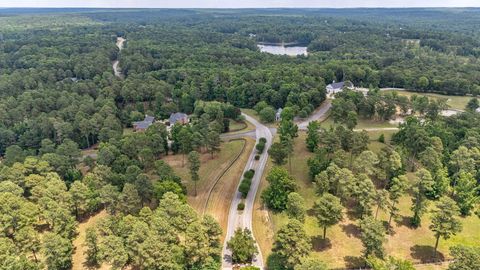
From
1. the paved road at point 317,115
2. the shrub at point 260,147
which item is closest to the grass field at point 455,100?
the paved road at point 317,115

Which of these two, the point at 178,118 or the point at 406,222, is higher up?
the point at 178,118

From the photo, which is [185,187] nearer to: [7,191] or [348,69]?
[7,191]

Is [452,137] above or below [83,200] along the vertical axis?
above

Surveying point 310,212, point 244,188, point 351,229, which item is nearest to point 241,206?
point 244,188

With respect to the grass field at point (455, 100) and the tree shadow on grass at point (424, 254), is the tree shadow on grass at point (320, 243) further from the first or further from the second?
the grass field at point (455, 100)

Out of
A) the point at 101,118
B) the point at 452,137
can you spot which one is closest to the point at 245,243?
the point at 452,137

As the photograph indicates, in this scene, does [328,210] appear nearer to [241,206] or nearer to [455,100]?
[241,206]
